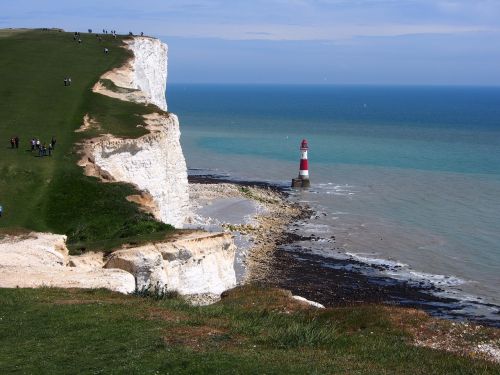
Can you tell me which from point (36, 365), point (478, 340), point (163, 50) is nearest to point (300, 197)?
point (163, 50)

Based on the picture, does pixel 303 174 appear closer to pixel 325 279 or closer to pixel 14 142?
pixel 325 279

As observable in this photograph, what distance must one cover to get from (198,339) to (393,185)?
59.1 metres

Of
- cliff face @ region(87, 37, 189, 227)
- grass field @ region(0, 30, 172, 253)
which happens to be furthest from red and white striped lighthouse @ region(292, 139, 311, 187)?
cliff face @ region(87, 37, 189, 227)

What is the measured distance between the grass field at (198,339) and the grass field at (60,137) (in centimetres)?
859

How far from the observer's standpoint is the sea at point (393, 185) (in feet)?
145

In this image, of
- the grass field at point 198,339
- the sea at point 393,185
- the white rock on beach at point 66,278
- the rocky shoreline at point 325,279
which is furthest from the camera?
the sea at point 393,185

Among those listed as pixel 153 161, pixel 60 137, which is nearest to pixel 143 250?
pixel 153 161

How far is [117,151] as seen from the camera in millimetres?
39312

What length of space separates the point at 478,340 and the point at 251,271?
23061 millimetres

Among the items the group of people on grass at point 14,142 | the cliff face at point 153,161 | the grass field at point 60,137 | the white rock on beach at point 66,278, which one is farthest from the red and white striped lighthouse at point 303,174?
the white rock on beach at point 66,278

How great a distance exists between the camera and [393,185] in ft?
239

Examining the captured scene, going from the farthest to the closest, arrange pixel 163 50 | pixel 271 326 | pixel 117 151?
pixel 163 50 → pixel 117 151 → pixel 271 326

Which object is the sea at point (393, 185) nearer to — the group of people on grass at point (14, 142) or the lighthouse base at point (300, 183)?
the lighthouse base at point (300, 183)

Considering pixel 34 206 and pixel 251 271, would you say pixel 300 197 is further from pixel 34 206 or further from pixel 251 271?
pixel 34 206
